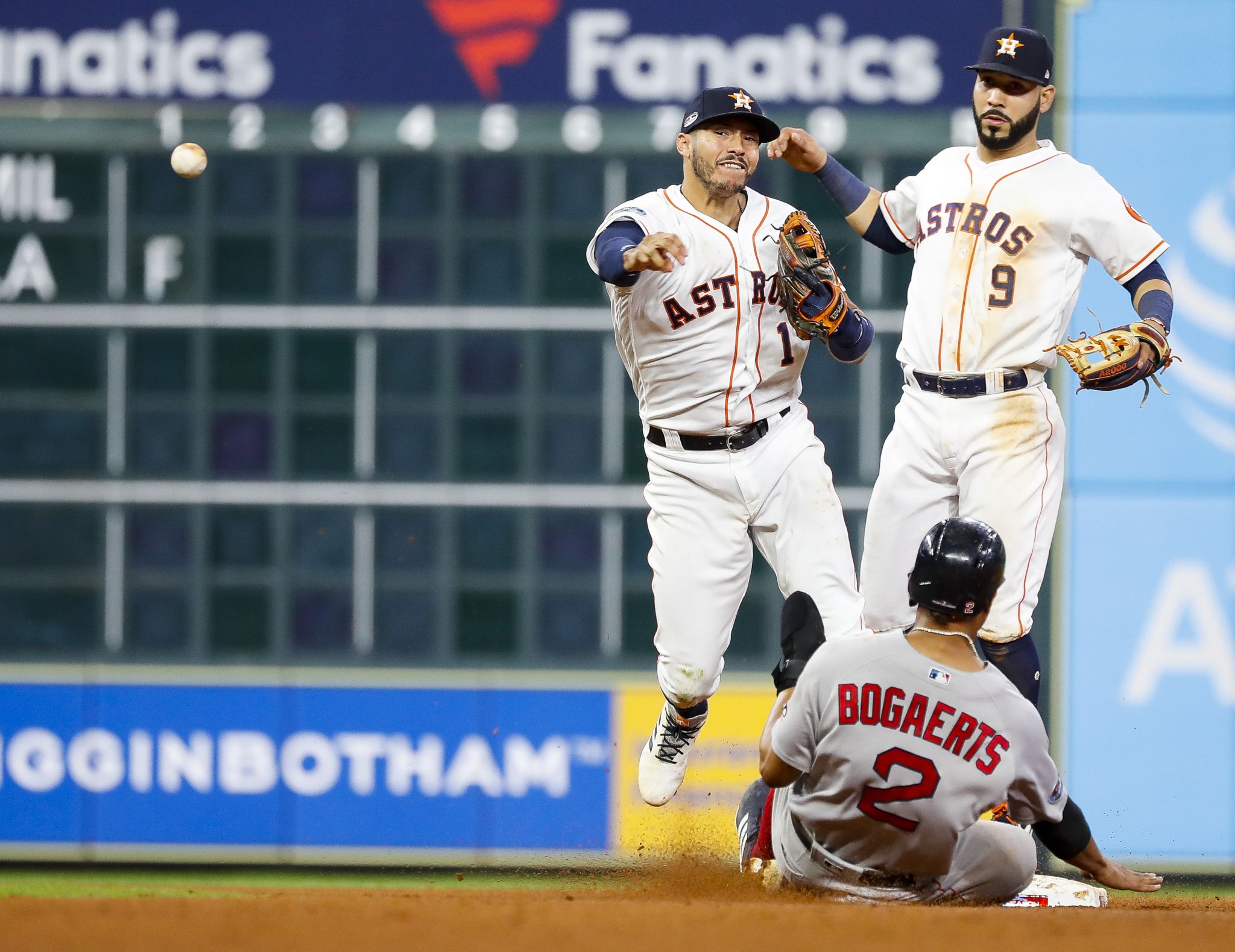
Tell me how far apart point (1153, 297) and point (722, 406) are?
115 centimetres

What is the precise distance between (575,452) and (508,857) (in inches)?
71.0

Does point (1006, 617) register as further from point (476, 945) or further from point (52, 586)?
point (52, 586)

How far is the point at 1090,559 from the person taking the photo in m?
7.56

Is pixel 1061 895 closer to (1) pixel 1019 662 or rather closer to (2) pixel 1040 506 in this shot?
(1) pixel 1019 662

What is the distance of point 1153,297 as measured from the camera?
4402mm

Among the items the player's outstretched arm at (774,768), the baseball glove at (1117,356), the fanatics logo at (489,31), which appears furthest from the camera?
the fanatics logo at (489,31)

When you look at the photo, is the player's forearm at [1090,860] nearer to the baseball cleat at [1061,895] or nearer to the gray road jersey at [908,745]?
the gray road jersey at [908,745]

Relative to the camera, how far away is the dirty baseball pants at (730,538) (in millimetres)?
4676

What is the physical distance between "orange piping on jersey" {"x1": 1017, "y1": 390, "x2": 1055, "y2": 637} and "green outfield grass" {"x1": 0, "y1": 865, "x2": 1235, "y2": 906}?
3.48m

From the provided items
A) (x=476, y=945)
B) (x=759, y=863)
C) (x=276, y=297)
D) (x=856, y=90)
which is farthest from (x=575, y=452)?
(x=476, y=945)

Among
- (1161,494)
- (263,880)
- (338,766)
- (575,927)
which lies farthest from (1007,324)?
(263,880)

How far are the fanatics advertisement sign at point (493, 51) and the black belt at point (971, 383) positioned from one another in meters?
3.28

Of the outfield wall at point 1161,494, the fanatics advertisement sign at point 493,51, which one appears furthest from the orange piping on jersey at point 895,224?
the outfield wall at point 1161,494

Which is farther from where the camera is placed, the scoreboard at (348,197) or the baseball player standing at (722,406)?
the scoreboard at (348,197)
